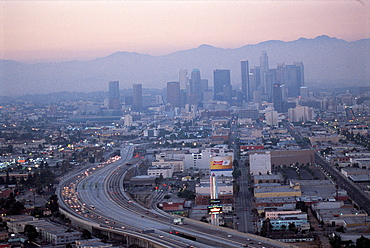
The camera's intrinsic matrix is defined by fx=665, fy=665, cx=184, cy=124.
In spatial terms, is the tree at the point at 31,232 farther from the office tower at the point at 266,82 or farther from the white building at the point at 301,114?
the office tower at the point at 266,82

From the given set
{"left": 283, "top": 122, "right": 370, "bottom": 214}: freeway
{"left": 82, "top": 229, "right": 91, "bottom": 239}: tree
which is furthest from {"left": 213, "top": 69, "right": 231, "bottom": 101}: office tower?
{"left": 82, "top": 229, "right": 91, "bottom": 239}: tree

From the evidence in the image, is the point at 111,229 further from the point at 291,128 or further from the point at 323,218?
the point at 291,128

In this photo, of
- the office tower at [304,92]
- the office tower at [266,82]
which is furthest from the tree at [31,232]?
the office tower at [266,82]

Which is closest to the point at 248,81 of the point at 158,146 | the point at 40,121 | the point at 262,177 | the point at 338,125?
the point at 40,121

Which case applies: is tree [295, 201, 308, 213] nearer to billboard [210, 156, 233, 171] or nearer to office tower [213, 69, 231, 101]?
billboard [210, 156, 233, 171]

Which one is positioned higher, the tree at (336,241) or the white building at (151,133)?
the white building at (151,133)

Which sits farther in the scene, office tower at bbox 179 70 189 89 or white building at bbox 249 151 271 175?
office tower at bbox 179 70 189 89
